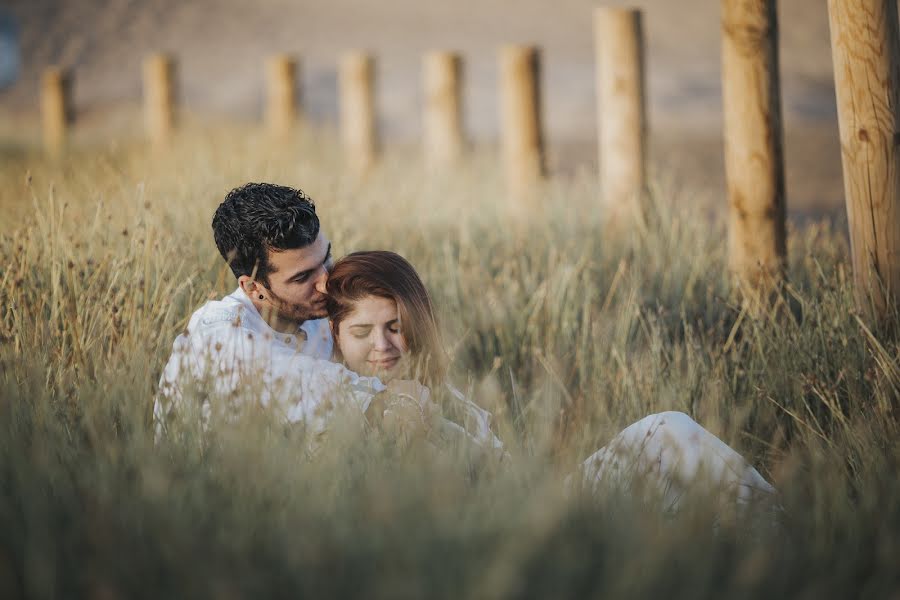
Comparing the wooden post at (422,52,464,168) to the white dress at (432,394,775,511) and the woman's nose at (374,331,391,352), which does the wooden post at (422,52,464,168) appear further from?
the white dress at (432,394,775,511)

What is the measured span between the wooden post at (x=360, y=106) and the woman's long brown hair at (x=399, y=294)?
784 cm

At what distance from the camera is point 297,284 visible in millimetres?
3574

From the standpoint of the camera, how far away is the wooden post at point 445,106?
10.0 metres

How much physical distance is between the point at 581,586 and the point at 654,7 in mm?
42766

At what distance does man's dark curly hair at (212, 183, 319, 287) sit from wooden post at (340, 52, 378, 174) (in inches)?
303

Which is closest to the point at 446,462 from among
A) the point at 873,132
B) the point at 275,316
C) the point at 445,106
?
the point at 275,316

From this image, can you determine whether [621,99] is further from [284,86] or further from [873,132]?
Answer: [284,86]

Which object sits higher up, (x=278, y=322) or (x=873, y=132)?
(x=873, y=132)

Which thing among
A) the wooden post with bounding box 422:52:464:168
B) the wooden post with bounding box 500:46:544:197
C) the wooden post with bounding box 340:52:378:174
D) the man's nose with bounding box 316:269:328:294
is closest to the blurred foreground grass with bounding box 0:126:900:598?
the man's nose with bounding box 316:269:328:294

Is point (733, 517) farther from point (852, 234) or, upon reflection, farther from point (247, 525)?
point (852, 234)

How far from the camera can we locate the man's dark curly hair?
3459mm

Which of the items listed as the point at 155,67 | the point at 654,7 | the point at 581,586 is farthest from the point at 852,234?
the point at 654,7

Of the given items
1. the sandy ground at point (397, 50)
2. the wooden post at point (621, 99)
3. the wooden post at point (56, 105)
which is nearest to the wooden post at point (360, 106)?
the wooden post at point (621, 99)

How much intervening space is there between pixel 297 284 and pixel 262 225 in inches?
10.1
